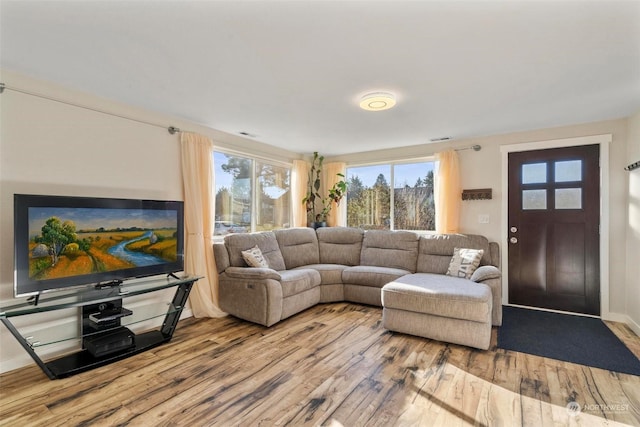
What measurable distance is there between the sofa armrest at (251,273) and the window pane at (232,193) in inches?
30.8

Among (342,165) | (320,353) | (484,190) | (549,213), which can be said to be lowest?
(320,353)

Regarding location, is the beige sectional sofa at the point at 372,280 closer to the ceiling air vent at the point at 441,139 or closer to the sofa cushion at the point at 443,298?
the sofa cushion at the point at 443,298

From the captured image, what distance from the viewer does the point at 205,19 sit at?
1.66 metres

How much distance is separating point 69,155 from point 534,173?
5.22 meters

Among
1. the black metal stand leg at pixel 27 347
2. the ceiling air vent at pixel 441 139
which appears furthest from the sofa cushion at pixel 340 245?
Result: the black metal stand leg at pixel 27 347

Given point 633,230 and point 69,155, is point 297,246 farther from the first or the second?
point 633,230

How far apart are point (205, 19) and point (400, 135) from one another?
3017 mm

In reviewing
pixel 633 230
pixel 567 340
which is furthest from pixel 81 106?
pixel 633 230

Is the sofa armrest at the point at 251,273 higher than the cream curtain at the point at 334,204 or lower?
lower

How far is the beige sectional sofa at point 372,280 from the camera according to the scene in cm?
279

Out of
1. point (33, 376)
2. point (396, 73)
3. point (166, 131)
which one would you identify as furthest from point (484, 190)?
point (33, 376)

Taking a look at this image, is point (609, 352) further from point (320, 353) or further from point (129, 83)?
point (129, 83)

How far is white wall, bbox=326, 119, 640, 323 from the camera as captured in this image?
3371mm

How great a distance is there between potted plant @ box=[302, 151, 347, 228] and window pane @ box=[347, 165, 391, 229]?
0.77 feet
